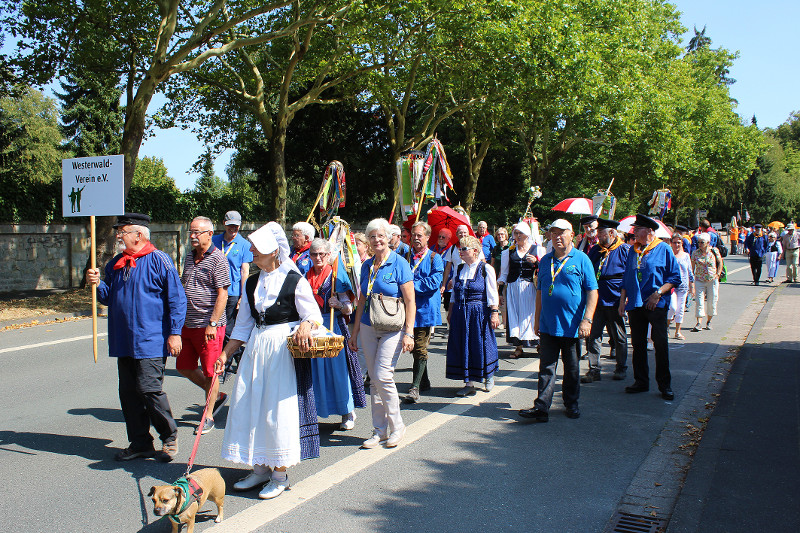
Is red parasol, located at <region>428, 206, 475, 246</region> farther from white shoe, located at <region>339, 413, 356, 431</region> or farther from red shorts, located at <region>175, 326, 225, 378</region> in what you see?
red shorts, located at <region>175, 326, 225, 378</region>

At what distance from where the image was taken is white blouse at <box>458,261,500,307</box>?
7016mm

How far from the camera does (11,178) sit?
17906 millimetres

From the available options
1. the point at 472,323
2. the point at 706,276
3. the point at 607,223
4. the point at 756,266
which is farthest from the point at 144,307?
the point at 756,266

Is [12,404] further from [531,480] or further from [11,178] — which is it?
[11,178]

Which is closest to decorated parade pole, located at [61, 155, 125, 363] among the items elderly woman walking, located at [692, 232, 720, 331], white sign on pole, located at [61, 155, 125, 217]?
white sign on pole, located at [61, 155, 125, 217]

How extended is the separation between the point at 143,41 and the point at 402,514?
16813 millimetres

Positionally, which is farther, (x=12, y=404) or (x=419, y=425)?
(x=12, y=404)

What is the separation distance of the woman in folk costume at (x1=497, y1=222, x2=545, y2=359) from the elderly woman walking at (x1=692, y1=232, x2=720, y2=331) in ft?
13.1

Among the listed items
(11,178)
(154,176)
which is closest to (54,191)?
(11,178)

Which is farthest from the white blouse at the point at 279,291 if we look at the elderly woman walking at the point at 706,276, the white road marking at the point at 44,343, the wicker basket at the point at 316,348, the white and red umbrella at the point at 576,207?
the elderly woman walking at the point at 706,276

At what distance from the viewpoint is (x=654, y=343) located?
22.9 ft

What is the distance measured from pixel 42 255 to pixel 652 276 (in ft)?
55.8

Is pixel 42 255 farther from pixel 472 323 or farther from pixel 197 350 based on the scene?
pixel 472 323

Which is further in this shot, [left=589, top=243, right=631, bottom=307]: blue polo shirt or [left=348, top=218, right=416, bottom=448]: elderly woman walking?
[left=589, top=243, right=631, bottom=307]: blue polo shirt
